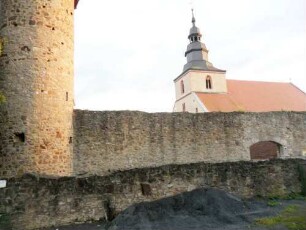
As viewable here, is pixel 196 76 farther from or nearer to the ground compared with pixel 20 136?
farther from the ground

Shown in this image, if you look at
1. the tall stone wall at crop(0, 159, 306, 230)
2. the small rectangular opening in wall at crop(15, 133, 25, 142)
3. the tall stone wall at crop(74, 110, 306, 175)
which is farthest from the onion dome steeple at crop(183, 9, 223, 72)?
the small rectangular opening in wall at crop(15, 133, 25, 142)

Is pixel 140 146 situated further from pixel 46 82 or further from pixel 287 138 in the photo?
pixel 287 138

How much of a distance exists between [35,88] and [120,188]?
4056 millimetres

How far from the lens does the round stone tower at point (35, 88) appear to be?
10820 mm

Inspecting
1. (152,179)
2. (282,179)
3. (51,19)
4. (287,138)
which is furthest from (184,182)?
(287,138)

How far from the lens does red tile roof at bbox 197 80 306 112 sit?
33594 millimetres

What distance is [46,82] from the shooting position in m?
11.3

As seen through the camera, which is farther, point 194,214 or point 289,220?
point 194,214

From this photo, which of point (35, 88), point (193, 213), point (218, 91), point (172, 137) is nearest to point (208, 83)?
point (218, 91)

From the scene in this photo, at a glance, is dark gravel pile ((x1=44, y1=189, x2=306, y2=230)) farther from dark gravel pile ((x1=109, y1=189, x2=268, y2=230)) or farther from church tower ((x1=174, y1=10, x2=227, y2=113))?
church tower ((x1=174, y1=10, x2=227, y2=113))

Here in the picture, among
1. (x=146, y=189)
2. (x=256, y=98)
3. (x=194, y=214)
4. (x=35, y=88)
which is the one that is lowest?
(x=194, y=214)

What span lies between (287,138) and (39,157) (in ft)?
36.1

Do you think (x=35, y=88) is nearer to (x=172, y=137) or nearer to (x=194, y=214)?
(x=172, y=137)

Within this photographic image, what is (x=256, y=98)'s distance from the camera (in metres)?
35.5
